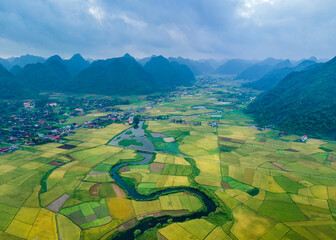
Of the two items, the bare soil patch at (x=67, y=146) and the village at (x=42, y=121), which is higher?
the village at (x=42, y=121)

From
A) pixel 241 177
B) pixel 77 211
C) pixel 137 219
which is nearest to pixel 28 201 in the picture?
pixel 77 211

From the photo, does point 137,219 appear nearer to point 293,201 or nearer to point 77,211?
point 77,211

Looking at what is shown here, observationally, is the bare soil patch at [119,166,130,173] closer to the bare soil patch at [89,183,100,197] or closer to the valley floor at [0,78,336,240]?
the valley floor at [0,78,336,240]

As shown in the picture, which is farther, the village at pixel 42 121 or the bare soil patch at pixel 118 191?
the village at pixel 42 121

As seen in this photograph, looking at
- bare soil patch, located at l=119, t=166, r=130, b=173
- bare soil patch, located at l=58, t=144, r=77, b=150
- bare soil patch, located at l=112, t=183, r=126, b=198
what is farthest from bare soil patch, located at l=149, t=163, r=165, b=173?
bare soil patch, located at l=58, t=144, r=77, b=150

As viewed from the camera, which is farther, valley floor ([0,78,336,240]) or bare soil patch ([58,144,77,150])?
bare soil patch ([58,144,77,150])

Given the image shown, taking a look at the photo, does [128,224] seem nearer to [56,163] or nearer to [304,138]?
[56,163]

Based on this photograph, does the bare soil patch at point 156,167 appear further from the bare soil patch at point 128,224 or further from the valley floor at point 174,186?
the bare soil patch at point 128,224

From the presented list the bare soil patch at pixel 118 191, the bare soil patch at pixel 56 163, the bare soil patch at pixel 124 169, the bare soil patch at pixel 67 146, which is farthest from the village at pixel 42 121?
the bare soil patch at pixel 118 191
